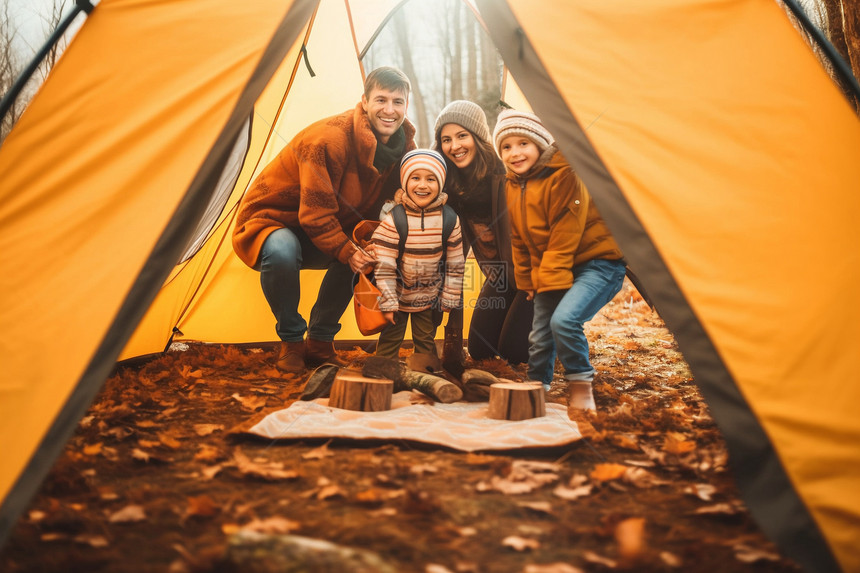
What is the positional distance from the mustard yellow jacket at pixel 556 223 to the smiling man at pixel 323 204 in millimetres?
899

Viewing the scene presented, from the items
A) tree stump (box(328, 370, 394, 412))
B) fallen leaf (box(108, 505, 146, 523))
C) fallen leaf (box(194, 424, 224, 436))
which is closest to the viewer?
fallen leaf (box(108, 505, 146, 523))

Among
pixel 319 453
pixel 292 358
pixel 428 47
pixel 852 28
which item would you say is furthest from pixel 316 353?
pixel 852 28

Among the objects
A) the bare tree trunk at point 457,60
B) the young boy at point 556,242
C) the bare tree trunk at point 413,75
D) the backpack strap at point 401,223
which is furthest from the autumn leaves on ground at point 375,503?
the bare tree trunk at point 457,60

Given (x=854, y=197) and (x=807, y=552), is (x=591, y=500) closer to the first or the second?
(x=807, y=552)

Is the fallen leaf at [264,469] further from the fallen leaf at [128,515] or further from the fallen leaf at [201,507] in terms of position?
the fallen leaf at [128,515]

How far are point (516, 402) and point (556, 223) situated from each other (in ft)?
3.42

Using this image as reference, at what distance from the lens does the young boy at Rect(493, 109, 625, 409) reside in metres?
2.95

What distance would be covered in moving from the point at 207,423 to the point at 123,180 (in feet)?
4.23

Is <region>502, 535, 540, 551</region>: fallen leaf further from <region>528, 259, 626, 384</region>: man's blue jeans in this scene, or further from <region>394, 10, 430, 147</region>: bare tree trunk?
<region>394, 10, 430, 147</region>: bare tree trunk

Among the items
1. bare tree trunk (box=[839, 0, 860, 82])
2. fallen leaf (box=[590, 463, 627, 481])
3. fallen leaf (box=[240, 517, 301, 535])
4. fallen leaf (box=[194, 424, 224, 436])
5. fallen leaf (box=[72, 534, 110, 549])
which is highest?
bare tree trunk (box=[839, 0, 860, 82])

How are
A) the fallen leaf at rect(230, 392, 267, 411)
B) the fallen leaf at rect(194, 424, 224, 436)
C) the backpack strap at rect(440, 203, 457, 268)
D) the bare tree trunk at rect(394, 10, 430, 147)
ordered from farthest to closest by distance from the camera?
the bare tree trunk at rect(394, 10, 430, 147), the backpack strap at rect(440, 203, 457, 268), the fallen leaf at rect(230, 392, 267, 411), the fallen leaf at rect(194, 424, 224, 436)

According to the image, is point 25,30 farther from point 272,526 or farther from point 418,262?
point 272,526

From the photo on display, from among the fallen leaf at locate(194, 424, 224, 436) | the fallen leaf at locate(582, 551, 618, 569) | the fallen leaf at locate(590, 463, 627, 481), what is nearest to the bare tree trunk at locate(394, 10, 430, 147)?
the fallen leaf at locate(194, 424, 224, 436)

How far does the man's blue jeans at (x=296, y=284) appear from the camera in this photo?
11.6 feet
